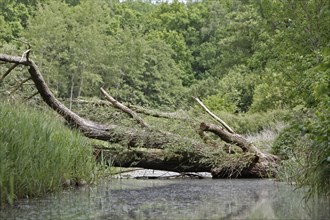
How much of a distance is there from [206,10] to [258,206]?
49.6m

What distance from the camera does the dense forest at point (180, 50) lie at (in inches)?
571

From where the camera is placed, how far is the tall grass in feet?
18.7

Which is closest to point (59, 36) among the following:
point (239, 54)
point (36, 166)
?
point (239, 54)

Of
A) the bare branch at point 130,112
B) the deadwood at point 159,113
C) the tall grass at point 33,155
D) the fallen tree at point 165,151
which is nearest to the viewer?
the tall grass at point 33,155

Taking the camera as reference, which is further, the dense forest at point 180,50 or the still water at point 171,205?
the dense forest at point 180,50

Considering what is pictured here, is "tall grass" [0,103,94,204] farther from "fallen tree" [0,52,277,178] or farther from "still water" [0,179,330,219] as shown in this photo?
"fallen tree" [0,52,277,178]

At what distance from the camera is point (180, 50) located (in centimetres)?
4891

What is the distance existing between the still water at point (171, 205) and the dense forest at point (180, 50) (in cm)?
117

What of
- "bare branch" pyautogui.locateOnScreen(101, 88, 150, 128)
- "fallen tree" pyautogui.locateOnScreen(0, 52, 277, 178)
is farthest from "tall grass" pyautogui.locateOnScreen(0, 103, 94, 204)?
"bare branch" pyautogui.locateOnScreen(101, 88, 150, 128)

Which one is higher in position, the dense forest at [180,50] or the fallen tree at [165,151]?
the dense forest at [180,50]

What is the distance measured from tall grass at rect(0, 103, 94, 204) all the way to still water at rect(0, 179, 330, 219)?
0.64ft

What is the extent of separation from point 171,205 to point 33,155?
1.74 meters

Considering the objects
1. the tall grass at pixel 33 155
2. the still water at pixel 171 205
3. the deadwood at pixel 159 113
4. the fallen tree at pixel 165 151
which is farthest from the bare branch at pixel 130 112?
the still water at pixel 171 205

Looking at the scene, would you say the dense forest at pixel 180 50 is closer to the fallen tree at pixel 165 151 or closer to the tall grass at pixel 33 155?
the fallen tree at pixel 165 151
